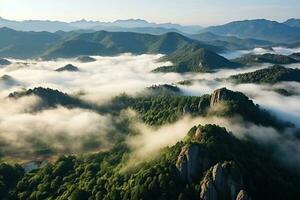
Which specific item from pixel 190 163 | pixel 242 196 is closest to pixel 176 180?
pixel 190 163

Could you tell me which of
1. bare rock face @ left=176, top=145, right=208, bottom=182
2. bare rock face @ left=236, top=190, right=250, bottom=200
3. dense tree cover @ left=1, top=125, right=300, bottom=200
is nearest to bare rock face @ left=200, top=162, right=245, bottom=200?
bare rock face @ left=236, top=190, right=250, bottom=200

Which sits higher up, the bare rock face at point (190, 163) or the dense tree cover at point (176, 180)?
the bare rock face at point (190, 163)

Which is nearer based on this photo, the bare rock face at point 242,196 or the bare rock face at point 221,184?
the bare rock face at point 242,196

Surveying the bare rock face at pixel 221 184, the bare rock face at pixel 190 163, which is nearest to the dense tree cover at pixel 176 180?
the bare rock face at pixel 190 163

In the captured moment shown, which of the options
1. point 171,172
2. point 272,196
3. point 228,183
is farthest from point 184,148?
point 272,196

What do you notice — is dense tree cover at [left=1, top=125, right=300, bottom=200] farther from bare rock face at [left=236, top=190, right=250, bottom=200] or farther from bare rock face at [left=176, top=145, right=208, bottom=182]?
bare rock face at [left=236, top=190, right=250, bottom=200]

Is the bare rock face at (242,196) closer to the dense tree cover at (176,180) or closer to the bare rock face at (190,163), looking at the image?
the dense tree cover at (176,180)

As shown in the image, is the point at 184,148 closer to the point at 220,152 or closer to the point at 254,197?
the point at 220,152

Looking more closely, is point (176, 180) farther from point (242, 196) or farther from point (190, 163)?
point (242, 196)
